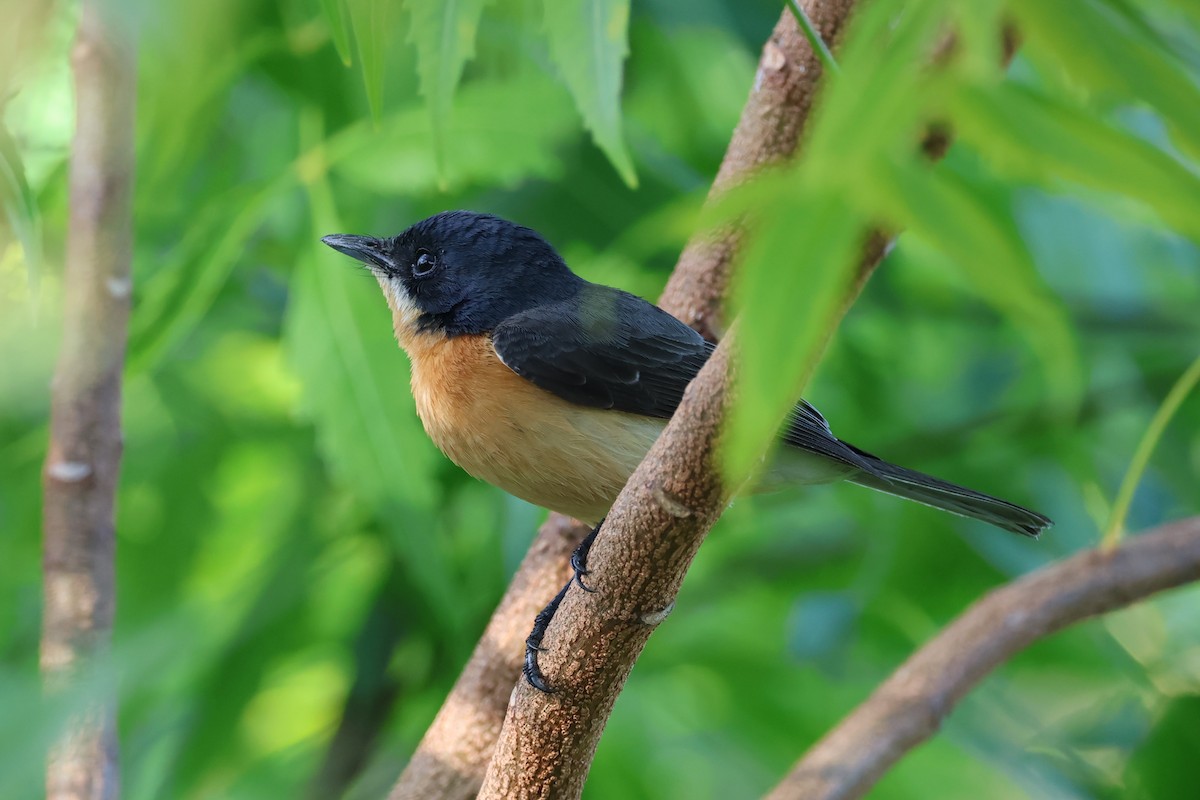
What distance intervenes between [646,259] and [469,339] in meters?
0.82

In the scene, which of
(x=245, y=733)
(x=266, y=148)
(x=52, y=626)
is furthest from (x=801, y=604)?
(x=266, y=148)

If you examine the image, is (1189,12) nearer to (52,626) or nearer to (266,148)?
(52,626)

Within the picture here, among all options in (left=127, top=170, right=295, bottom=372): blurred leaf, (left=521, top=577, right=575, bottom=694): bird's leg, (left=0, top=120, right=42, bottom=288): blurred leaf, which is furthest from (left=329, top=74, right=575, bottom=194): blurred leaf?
(left=0, top=120, right=42, bottom=288): blurred leaf

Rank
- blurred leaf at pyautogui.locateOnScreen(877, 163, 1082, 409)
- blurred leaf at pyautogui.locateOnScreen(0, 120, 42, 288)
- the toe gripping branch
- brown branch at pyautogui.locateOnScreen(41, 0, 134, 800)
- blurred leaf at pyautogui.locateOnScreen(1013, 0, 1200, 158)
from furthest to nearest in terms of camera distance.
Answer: brown branch at pyautogui.locateOnScreen(41, 0, 134, 800) < the toe gripping branch < blurred leaf at pyautogui.locateOnScreen(0, 120, 42, 288) < blurred leaf at pyautogui.locateOnScreen(1013, 0, 1200, 158) < blurred leaf at pyautogui.locateOnScreen(877, 163, 1082, 409)

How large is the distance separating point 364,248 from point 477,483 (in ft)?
3.28

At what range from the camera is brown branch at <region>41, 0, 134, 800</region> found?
8.87 feet

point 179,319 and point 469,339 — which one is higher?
point 469,339

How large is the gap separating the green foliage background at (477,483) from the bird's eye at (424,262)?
6.9 inches

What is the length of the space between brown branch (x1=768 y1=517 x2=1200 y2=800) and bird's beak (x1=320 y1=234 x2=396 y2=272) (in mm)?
1943

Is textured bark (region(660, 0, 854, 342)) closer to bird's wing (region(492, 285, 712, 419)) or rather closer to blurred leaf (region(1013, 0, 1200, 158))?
bird's wing (region(492, 285, 712, 419))

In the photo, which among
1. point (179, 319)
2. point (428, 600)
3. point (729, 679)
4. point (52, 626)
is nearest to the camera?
point (52, 626)

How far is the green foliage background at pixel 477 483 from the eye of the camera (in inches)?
134

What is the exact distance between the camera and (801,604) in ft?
12.0

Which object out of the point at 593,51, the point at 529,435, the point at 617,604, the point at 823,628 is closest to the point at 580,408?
the point at 529,435
